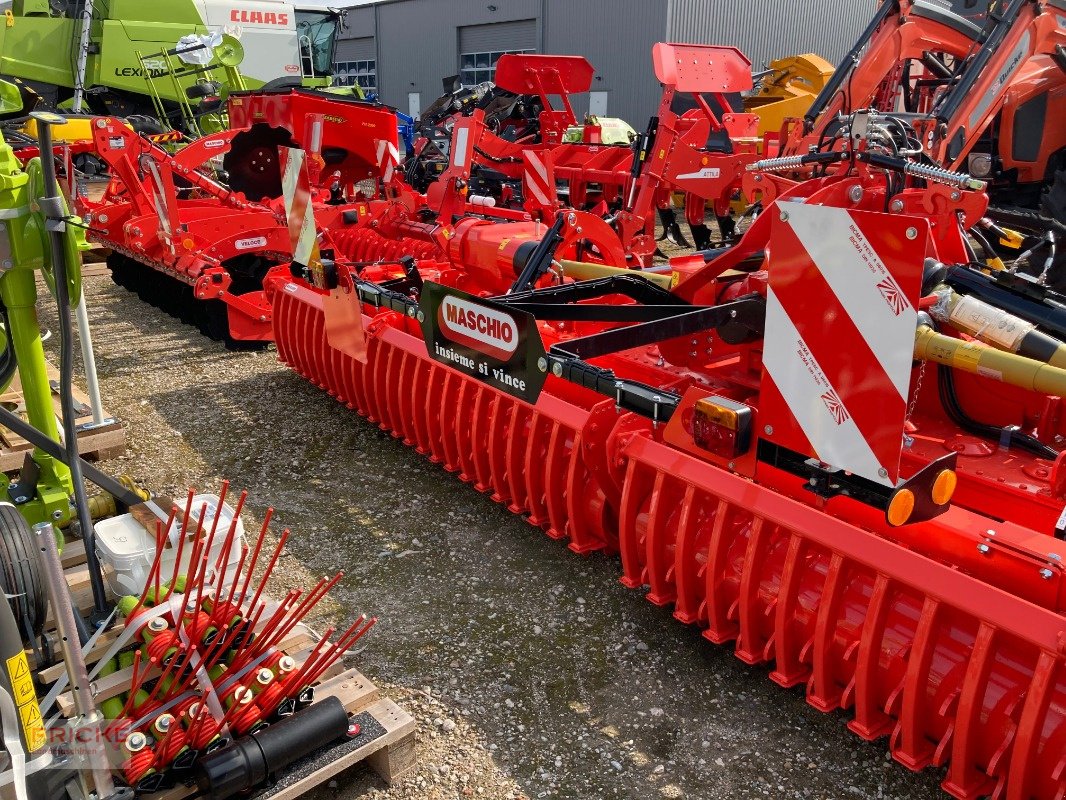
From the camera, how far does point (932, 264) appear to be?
2.79 metres

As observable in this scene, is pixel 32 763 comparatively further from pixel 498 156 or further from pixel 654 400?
pixel 498 156

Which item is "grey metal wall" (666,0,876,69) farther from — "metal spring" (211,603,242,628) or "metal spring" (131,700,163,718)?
"metal spring" (131,700,163,718)

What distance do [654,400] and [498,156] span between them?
7.79 m

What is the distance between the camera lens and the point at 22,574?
2.44m

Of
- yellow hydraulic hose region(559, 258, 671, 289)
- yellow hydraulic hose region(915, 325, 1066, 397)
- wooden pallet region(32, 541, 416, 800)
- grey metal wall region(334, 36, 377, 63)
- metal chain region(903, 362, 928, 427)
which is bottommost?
wooden pallet region(32, 541, 416, 800)

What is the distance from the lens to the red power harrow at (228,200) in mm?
6266

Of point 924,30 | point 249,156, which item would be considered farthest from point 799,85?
point 249,156

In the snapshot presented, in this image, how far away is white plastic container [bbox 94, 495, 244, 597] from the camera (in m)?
2.76

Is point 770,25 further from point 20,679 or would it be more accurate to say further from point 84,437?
point 20,679

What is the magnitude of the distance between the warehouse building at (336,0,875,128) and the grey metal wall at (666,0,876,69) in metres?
0.02

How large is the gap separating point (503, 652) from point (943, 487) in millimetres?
1615

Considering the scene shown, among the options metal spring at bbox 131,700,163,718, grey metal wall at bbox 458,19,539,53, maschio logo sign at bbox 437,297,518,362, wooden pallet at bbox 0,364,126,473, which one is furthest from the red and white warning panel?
grey metal wall at bbox 458,19,539,53

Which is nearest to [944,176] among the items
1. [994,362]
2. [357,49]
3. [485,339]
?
[994,362]

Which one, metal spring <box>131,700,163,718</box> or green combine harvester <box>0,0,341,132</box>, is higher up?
green combine harvester <box>0,0,341,132</box>
